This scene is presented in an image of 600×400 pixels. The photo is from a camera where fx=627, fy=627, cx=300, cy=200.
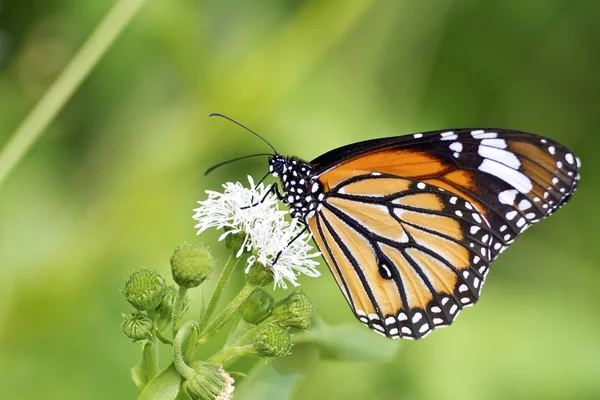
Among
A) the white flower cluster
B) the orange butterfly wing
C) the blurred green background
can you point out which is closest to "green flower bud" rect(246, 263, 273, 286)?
the white flower cluster

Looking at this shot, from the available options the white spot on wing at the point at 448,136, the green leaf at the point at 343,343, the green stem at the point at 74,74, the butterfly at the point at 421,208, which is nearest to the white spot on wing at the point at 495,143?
the butterfly at the point at 421,208

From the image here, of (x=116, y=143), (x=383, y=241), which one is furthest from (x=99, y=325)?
(x=383, y=241)

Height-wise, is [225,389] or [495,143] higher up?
[495,143]

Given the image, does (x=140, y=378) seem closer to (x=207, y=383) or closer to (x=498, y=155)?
(x=207, y=383)

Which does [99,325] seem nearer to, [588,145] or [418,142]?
[418,142]

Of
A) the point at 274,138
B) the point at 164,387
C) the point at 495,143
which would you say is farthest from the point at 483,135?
the point at 164,387

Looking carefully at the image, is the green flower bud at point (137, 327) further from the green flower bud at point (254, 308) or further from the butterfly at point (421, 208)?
the butterfly at point (421, 208)
